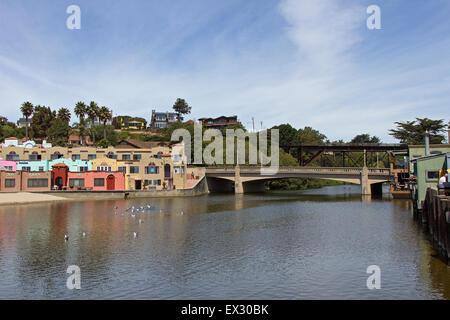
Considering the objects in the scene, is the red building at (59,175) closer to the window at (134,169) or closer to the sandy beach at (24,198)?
the sandy beach at (24,198)

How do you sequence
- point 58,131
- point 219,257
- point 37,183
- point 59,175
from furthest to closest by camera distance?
point 58,131, point 59,175, point 37,183, point 219,257

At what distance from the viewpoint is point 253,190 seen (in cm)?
11750

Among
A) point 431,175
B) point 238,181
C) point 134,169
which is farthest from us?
point 238,181

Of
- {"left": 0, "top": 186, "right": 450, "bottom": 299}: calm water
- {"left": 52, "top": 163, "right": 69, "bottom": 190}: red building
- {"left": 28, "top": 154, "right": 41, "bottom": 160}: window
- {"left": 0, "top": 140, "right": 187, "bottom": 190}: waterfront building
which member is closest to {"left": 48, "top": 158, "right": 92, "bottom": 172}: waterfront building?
{"left": 0, "top": 140, "right": 187, "bottom": 190}: waterfront building

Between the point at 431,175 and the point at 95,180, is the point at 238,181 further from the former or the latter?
the point at 431,175

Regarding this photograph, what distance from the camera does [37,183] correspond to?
289 feet

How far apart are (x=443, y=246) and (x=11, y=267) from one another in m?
30.0

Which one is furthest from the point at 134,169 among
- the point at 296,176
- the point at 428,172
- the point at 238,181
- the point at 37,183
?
the point at 428,172

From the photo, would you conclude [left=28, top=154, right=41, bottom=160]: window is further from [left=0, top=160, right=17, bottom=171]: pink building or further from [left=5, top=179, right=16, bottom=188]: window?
[left=5, top=179, right=16, bottom=188]: window

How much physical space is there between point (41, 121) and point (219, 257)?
137m

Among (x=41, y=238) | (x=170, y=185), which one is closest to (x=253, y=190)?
(x=170, y=185)

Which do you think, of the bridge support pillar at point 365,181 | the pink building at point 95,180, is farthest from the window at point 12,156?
the bridge support pillar at point 365,181
